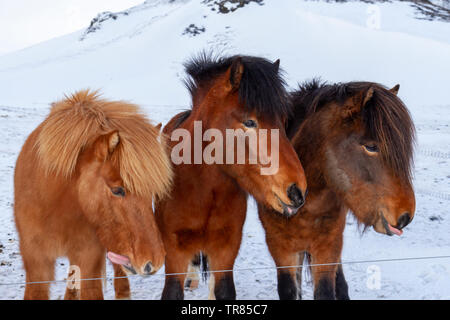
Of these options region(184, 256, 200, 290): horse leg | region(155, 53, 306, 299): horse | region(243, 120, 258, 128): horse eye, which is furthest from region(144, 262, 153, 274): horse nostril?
region(184, 256, 200, 290): horse leg

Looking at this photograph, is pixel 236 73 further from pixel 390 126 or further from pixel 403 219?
pixel 403 219

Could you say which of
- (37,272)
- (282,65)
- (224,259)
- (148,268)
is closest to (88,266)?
(37,272)

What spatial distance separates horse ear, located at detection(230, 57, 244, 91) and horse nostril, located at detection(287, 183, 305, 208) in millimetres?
742

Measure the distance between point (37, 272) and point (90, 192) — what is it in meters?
0.69

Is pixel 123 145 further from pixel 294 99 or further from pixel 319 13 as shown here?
pixel 319 13

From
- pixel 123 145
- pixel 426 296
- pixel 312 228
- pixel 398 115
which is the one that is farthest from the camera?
pixel 426 296

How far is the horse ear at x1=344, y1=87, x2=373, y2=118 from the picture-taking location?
8.48 feet

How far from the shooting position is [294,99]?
10.8 feet

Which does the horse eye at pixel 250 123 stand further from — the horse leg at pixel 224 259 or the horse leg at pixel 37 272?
the horse leg at pixel 37 272

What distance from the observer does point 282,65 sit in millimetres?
23672

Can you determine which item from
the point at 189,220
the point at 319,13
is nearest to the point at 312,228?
the point at 189,220

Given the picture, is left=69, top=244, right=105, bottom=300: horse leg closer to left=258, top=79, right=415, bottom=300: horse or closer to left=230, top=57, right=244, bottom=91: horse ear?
left=258, top=79, right=415, bottom=300: horse

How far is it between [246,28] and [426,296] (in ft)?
92.2

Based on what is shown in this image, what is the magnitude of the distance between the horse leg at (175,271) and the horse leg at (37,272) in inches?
29.6
